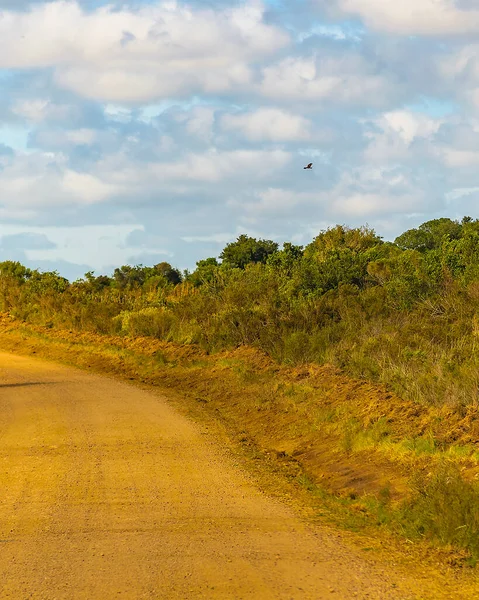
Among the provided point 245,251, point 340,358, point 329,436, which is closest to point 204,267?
point 245,251

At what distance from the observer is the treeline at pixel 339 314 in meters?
16.4

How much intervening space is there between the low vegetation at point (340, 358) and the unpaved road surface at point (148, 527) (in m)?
1.14

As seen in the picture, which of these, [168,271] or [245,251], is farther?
[168,271]

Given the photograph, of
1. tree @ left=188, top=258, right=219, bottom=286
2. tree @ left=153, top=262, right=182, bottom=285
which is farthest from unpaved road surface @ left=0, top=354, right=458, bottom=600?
tree @ left=153, top=262, right=182, bottom=285

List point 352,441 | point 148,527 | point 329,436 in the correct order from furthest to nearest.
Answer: point 329,436 → point 352,441 → point 148,527

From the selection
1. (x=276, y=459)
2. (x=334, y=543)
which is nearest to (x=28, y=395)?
(x=276, y=459)

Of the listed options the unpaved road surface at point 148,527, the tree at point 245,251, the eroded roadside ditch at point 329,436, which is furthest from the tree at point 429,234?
the unpaved road surface at point 148,527

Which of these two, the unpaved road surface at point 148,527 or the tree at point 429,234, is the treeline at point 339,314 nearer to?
the unpaved road surface at point 148,527

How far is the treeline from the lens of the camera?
16.4 meters

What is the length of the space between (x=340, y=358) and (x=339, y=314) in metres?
5.32

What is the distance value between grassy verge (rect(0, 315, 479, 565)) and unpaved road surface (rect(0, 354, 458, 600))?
83cm

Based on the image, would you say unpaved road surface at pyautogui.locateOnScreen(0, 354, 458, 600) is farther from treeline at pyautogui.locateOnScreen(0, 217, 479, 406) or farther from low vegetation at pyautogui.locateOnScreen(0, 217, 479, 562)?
treeline at pyautogui.locateOnScreen(0, 217, 479, 406)

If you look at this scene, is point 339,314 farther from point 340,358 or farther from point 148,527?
point 148,527

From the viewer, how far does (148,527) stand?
8.56m
